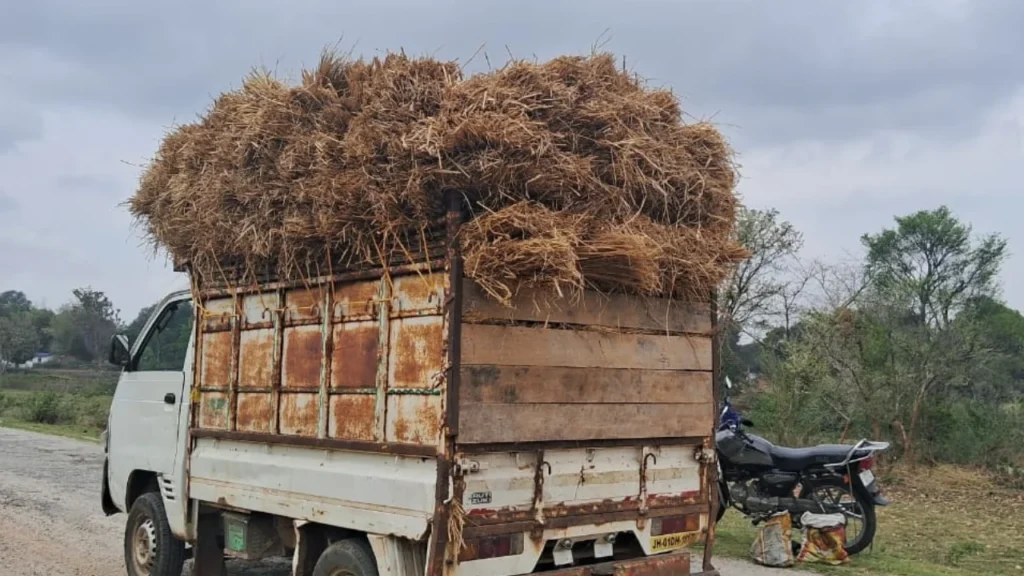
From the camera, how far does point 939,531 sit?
984cm

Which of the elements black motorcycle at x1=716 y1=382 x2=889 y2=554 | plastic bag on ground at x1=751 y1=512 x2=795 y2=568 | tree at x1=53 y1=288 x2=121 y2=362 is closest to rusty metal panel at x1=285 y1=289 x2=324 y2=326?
black motorcycle at x1=716 y1=382 x2=889 y2=554

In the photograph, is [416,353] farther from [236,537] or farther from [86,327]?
[86,327]

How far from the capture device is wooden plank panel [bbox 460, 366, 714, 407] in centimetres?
444

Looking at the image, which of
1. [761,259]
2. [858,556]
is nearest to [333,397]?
[858,556]

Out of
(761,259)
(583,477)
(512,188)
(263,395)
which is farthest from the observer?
A: (761,259)

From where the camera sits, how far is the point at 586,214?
462cm

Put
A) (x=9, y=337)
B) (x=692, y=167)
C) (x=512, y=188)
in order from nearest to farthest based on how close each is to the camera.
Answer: (x=512, y=188)
(x=692, y=167)
(x=9, y=337)

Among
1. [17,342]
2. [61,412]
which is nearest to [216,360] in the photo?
[61,412]

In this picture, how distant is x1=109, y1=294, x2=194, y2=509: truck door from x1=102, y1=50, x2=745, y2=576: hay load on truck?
1.34ft

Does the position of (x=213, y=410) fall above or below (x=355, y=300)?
below

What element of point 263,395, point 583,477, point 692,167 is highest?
point 692,167

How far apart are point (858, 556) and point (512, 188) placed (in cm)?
557

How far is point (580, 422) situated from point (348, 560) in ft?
4.65

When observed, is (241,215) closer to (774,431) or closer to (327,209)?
(327,209)
